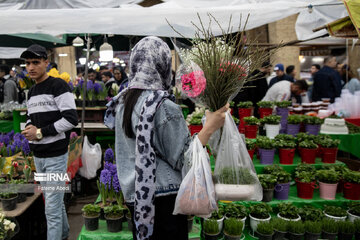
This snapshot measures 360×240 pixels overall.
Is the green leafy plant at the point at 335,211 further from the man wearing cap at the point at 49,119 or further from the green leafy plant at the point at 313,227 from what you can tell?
the man wearing cap at the point at 49,119

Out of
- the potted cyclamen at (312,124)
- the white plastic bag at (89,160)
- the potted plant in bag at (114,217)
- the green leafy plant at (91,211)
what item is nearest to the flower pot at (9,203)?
the green leafy plant at (91,211)

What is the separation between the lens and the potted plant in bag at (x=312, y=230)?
2.58 meters

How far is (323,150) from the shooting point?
340 cm

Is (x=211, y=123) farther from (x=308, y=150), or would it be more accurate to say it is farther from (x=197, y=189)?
(x=308, y=150)

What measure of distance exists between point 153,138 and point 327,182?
2.37 meters

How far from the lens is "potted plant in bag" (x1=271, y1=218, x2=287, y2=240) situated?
2592 millimetres

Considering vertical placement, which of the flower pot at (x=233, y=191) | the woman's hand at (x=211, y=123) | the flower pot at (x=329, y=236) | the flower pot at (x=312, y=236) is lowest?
the flower pot at (x=329, y=236)

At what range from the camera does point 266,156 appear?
3.27 metres

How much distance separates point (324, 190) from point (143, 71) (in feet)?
8.31

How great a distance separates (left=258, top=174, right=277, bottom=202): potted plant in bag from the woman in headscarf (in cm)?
160

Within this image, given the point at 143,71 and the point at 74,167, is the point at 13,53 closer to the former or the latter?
the point at 74,167

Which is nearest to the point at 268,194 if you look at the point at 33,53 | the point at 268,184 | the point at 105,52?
the point at 268,184

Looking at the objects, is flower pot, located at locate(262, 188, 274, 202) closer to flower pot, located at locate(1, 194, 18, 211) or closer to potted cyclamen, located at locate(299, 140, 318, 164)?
potted cyclamen, located at locate(299, 140, 318, 164)

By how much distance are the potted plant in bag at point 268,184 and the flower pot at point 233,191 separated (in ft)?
4.68
